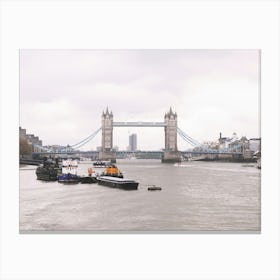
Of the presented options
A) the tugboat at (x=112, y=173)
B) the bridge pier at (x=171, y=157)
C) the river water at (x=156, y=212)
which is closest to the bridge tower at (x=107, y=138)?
the river water at (x=156, y=212)

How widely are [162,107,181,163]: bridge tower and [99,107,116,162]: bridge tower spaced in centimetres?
93

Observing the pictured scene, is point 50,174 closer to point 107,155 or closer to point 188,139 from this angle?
point 107,155

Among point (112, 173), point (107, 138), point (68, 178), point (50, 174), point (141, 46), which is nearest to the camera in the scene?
point (141, 46)

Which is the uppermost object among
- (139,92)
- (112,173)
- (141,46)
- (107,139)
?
(141,46)

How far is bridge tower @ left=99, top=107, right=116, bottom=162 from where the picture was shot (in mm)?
6723

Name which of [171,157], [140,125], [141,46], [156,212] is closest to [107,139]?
[140,125]

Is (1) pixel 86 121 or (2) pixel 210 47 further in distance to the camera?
(1) pixel 86 121

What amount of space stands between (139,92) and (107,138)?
1003 mm

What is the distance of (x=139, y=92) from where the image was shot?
266 inches

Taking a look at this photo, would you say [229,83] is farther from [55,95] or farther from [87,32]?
[55,95]

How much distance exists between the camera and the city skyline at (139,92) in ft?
20.5
